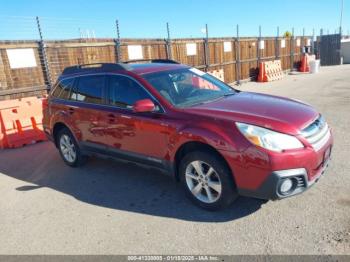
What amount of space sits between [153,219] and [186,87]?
1.80 m

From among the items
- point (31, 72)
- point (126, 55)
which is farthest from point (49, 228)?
point (126, 55)

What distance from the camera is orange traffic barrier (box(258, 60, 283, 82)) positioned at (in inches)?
718

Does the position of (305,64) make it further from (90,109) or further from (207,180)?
(207,180)

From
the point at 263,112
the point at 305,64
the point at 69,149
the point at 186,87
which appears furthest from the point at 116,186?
the point at 305,64

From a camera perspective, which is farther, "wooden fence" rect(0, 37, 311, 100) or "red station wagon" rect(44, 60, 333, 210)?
"wooden fence" rect(0, 37, 311, 100)

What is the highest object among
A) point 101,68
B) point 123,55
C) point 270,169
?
point 123,55

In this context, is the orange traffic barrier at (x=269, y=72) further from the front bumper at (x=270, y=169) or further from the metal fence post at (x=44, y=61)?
the front bumper at (x=270, y=169)

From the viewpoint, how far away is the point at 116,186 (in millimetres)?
4664

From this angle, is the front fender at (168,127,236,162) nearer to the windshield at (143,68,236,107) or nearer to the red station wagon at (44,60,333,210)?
the red station wagon at (44,60,333,210)

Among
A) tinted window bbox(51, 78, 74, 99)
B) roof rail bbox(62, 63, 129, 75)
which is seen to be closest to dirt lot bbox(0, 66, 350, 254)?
tinted window bbox(51, 78, 74, 99)

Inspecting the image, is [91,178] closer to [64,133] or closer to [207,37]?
[64,133]

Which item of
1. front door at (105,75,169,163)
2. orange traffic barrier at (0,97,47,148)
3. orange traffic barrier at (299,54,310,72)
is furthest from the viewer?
orange traffic barrier at (299,54,310,72)

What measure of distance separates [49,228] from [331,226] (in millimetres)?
3033

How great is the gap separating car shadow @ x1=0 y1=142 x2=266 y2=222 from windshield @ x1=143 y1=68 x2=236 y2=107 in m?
1.01
